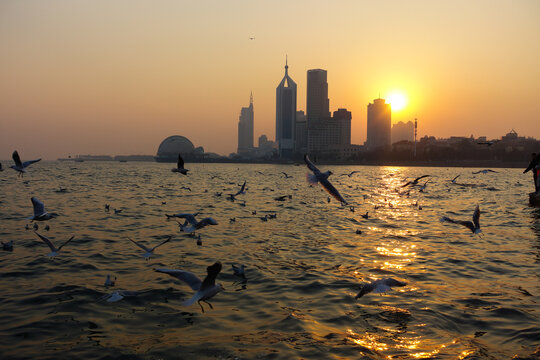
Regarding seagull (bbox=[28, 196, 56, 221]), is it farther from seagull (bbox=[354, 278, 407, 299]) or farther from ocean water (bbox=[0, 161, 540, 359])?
seagull (bbox=[354, 278, 407, 299])

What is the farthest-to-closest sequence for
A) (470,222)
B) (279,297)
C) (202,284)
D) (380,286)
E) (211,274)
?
(470,222)
(279,297)
(380,286)
(202,284)
(211,274)

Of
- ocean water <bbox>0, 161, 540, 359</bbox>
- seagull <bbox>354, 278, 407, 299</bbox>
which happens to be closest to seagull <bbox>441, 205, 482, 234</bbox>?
ocean water <bbox>0, 161, 540, 359</bbox>

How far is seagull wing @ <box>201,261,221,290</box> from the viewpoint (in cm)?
556

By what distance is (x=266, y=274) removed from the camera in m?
10.2

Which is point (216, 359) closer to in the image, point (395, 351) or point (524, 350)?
point (395, 351)

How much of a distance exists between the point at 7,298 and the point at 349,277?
786 centimetres

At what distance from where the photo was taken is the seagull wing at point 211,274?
556 centimetres

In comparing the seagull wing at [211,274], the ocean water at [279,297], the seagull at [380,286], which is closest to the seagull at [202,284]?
the seagull wing at [211,274]

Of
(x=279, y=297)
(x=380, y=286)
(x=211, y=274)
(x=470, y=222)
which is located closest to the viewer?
(x=211, y=274)

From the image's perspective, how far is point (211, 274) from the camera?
19.1 ft

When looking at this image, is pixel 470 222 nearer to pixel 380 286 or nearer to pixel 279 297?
pixel 380 286

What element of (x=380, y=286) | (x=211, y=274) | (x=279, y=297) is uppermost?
(x=211, y=274)

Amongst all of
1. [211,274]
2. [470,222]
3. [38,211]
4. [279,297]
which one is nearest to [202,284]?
[211,274]

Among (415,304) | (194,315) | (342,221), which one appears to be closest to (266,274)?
(194,315)
